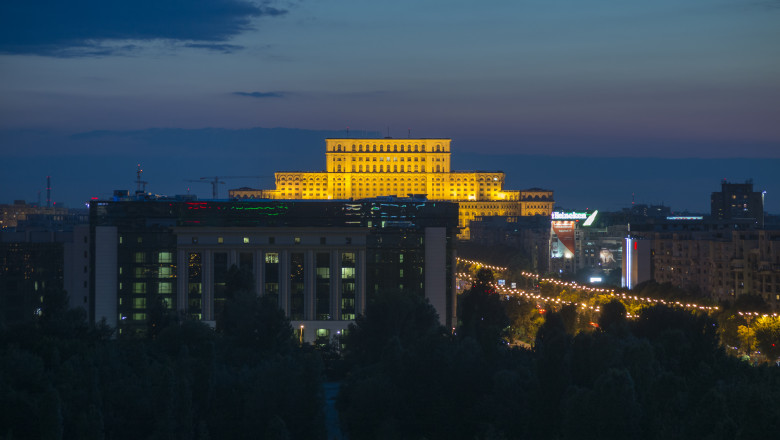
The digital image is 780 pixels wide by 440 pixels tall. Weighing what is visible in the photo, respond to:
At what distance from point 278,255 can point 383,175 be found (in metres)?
104

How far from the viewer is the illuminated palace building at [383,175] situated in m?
167

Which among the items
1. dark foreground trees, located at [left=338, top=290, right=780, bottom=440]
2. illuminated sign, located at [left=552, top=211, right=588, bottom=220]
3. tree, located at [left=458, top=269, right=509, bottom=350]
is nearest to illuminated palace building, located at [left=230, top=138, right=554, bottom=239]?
illuminated sign, located at [left=552, top=211, right=588, bottom=220]

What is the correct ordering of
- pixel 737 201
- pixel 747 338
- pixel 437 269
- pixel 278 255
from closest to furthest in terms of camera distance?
pixel 747 338 < pixel 437 269 < pixel 278 255 < pixel 737 201

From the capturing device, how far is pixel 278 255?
205ft

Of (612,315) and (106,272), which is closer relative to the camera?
(612,315)

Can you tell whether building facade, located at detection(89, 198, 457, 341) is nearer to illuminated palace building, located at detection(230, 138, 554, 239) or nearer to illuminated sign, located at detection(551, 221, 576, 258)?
illuminated sign, located at detection(551, 221, 576, 258)

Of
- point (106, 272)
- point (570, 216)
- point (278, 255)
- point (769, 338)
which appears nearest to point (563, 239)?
point (570, 216)

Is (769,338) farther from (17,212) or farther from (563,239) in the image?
(17,212)

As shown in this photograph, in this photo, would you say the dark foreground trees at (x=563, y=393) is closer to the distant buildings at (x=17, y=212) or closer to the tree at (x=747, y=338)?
the tree at (x=747, y=338)

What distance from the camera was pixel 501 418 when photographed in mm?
32750

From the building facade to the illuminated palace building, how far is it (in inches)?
3981

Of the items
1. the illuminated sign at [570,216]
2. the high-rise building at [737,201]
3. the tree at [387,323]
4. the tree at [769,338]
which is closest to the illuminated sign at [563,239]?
the illuminated sign at [570,216]

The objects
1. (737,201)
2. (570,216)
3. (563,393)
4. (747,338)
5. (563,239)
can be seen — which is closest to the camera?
(563,393)

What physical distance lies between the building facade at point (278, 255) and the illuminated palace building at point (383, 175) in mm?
101121
